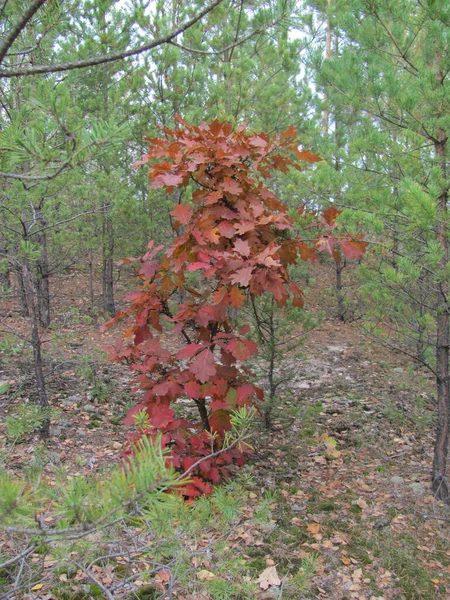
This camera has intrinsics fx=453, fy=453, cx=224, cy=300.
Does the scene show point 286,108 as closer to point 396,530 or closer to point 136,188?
point 136,188

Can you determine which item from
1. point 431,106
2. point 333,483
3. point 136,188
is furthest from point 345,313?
point 431,106

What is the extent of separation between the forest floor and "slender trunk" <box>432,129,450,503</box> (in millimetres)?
173

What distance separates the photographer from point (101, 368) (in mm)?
6293

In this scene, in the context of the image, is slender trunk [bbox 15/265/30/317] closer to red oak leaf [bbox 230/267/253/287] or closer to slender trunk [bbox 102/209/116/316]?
slender trunk [bbox 102/209/116/316]

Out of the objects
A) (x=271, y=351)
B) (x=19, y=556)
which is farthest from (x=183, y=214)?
(x=19, y=556)

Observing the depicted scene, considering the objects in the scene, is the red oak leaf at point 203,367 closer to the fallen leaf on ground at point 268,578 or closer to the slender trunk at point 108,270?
the fallen leaf on ground at point 268,578

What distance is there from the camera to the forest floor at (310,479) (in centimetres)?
249

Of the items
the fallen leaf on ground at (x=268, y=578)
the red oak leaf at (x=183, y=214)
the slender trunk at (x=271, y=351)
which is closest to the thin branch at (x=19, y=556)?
the fallen leaf on ground at (x=268, y=578)

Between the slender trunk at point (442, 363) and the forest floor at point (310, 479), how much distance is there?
0.17 meters

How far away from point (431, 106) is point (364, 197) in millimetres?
724

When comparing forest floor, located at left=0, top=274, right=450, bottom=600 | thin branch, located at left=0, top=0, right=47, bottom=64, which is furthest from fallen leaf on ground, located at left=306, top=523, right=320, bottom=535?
thin branch, located at left=0, top=0, right=47, bottom=64

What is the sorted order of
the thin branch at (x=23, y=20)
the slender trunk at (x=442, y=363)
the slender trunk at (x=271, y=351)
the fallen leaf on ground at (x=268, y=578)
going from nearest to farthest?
the thin branch at (x=23, y=20)
the fallen leaf on ground at (x=268, y=578)
the slender trunk at (x=442, y=363)
the slender trunk at (x=271, y=351)

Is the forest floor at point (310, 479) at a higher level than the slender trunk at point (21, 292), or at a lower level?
lower

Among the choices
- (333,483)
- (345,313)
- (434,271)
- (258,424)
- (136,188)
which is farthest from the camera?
(345,313)
